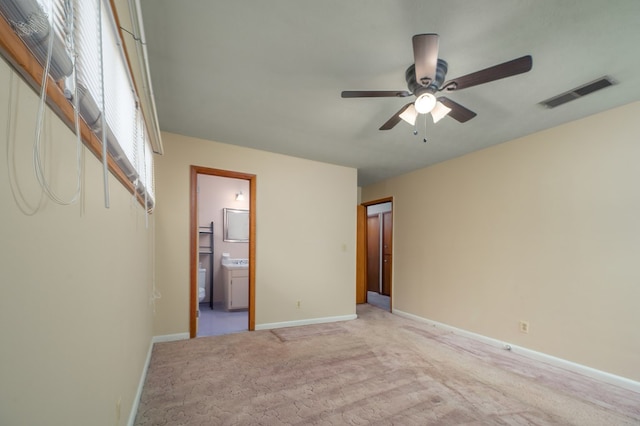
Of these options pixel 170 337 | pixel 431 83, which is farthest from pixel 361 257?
pixel 431 83

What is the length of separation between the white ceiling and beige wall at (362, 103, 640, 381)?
0.40 m

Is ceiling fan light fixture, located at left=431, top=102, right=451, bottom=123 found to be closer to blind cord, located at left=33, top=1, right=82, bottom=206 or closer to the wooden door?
blind cord, located at left=33, top=1, right=82, bottom=206

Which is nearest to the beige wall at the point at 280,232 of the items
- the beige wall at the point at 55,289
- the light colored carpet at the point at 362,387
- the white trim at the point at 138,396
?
the light colored carpet at the point at 362,387

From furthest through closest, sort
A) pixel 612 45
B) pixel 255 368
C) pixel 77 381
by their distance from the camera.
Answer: pixel 255 368
pixel 612 45
pixel 77 381

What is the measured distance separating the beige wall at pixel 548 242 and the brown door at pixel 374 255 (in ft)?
8.91

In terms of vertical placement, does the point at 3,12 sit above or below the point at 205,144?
below

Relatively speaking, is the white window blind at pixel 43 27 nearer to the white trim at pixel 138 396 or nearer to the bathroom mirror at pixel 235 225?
the white trim at pixel 138 396

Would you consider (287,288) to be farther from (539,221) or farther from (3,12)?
(3,12)

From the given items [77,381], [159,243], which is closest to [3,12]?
[77,381]

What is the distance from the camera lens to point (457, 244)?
12.7ft

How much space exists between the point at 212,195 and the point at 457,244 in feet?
14.2

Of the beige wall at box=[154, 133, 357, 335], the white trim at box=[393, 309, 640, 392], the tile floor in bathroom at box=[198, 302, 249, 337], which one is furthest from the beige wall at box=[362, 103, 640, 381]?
the tile floor in bathroom at box=[198, 302, 249, 337]

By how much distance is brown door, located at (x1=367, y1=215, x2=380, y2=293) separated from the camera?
703cm

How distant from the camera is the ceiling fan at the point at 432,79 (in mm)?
1482
